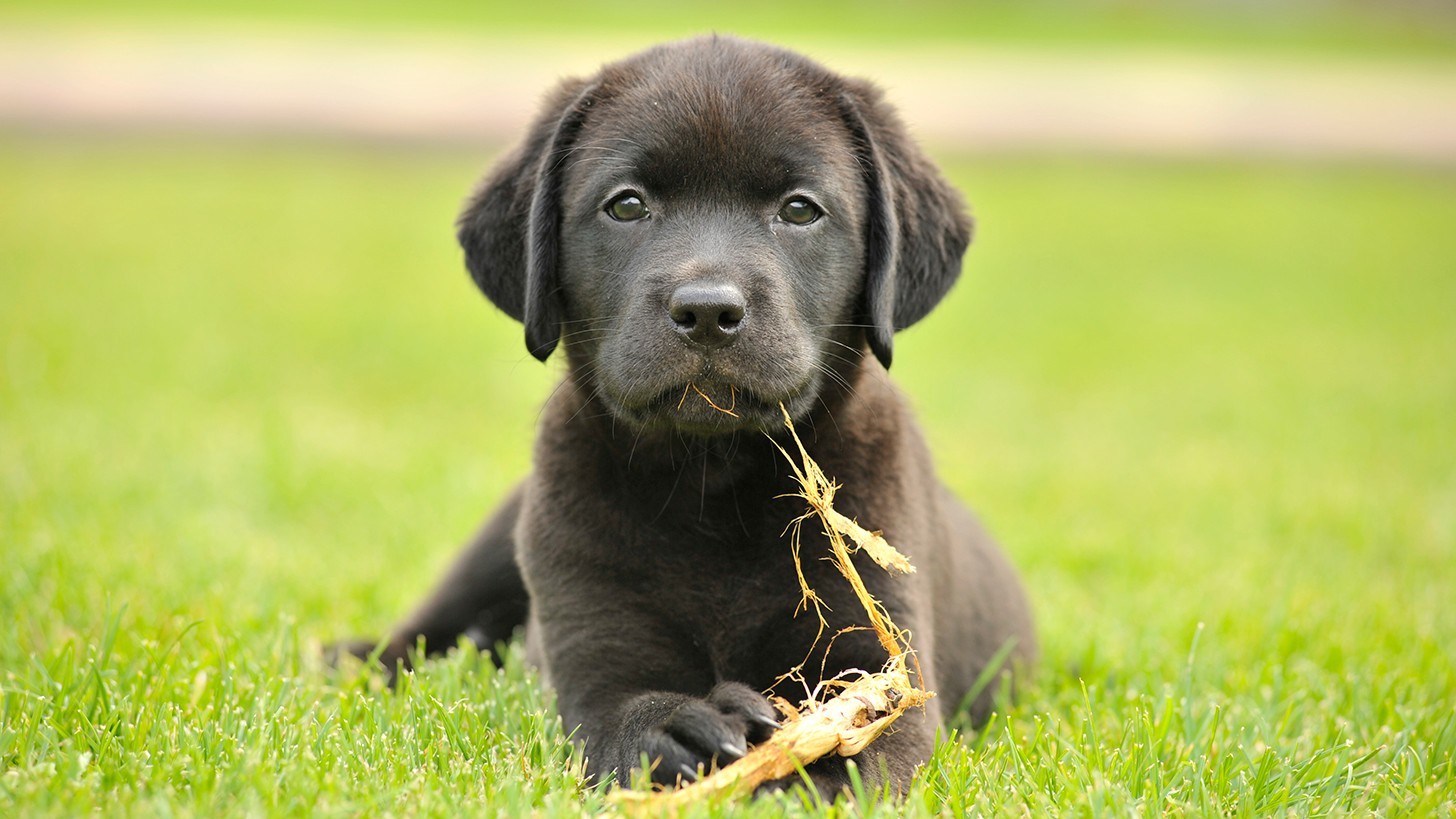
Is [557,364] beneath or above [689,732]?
above

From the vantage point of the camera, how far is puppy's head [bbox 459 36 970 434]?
10.5 feet

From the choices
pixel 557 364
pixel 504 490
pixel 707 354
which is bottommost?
pixel 504 490

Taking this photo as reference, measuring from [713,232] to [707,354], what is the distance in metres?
0.31

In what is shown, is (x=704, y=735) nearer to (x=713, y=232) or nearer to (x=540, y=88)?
(x=713, y=232)

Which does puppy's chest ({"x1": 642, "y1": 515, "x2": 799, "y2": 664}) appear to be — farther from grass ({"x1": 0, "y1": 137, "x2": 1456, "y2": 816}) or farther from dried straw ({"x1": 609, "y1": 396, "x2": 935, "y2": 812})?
grass ({"x1": 0, "y1": 137, "x2": 1456, "y2": 816})

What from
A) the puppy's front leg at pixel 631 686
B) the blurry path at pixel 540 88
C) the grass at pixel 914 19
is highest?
the puppy's front leg at pixel 631 686

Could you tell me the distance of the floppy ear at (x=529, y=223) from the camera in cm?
357

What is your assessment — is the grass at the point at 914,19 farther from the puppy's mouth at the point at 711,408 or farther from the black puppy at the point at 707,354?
the puppy's mouth at the point at 711,408

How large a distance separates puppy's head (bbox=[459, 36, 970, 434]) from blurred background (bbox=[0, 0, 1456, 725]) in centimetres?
64

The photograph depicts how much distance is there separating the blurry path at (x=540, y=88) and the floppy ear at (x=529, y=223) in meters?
14.1

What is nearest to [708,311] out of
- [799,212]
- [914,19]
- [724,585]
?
[799,212]

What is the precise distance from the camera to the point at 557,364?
3.80 meters

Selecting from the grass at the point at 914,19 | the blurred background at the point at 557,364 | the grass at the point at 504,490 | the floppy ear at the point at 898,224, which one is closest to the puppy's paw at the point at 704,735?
the grass at the point at 504,490

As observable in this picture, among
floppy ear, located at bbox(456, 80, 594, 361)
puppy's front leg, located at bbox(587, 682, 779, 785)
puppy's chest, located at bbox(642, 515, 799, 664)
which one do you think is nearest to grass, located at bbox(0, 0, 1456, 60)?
floppy ear, located at bbox(456, 80, 594, 361)
